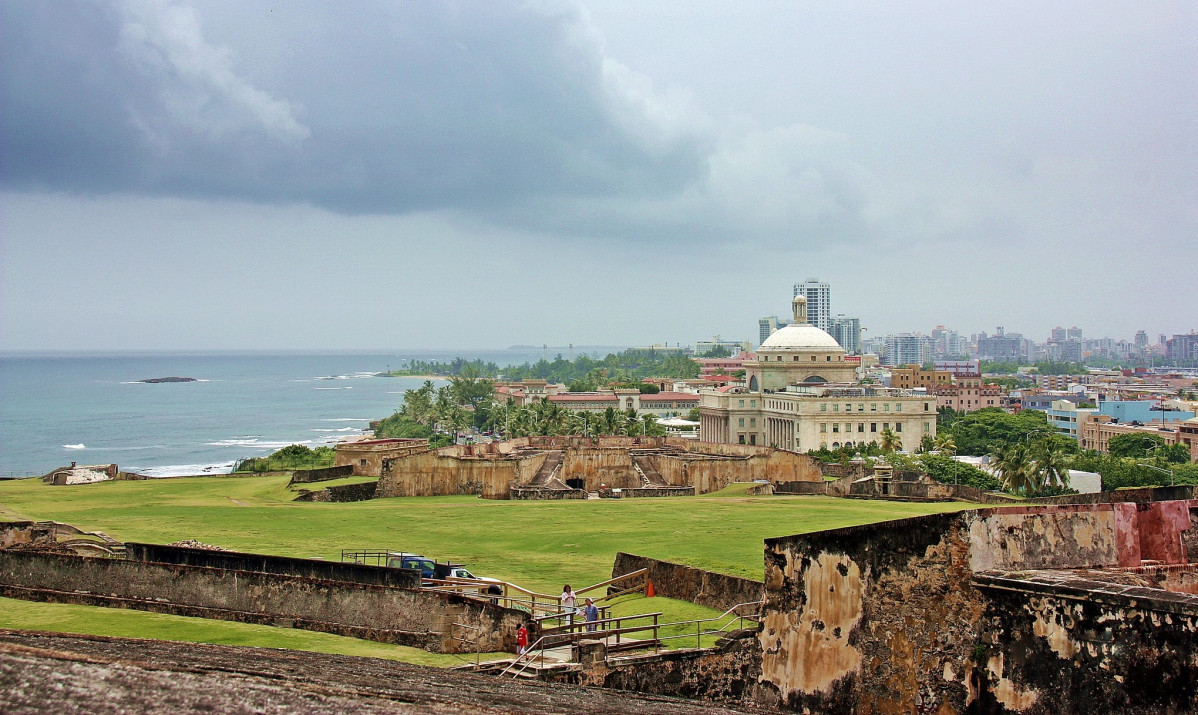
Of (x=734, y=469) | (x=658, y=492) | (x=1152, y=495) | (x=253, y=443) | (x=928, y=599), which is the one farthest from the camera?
(x=253, y=443)

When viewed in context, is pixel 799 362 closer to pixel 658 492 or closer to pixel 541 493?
pixel 658 492

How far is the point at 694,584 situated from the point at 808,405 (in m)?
77.1

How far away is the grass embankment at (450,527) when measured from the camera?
17.3 meters

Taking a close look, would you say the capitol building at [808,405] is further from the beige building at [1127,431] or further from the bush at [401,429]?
the bush at [401,429]

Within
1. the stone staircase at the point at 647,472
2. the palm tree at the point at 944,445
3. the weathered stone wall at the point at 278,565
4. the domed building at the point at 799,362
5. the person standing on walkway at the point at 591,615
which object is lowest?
the palm tree at the point at 944,445

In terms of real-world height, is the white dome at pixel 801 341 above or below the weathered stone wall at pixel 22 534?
above

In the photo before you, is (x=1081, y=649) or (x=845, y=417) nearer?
(x=1081, y=649)

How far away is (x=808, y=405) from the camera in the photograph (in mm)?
93062

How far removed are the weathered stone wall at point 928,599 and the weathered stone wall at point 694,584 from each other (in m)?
4.31

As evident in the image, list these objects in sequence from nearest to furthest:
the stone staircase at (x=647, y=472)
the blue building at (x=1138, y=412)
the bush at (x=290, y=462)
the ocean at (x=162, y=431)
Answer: the stone staircase at (x=647, y=472) → the bush at (x=290, y=462) → the ocean at (x=162, y=431) → the blue building at (x=1138, y=412)

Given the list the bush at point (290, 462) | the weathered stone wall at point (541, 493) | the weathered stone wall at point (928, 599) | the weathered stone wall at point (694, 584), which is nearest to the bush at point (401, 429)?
the bush at point (290, 462)

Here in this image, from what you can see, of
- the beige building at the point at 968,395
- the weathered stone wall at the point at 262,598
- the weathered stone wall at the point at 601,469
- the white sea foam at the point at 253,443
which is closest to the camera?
the weathered stone wall at the point at 262,598

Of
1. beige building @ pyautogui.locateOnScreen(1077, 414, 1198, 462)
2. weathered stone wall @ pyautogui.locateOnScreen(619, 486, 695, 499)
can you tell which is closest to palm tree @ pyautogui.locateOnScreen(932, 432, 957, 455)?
beige building @ pyautogui.locateOnScreen(1077, 414, 1198, 462)

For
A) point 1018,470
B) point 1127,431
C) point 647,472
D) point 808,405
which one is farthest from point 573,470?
point 1127,431
